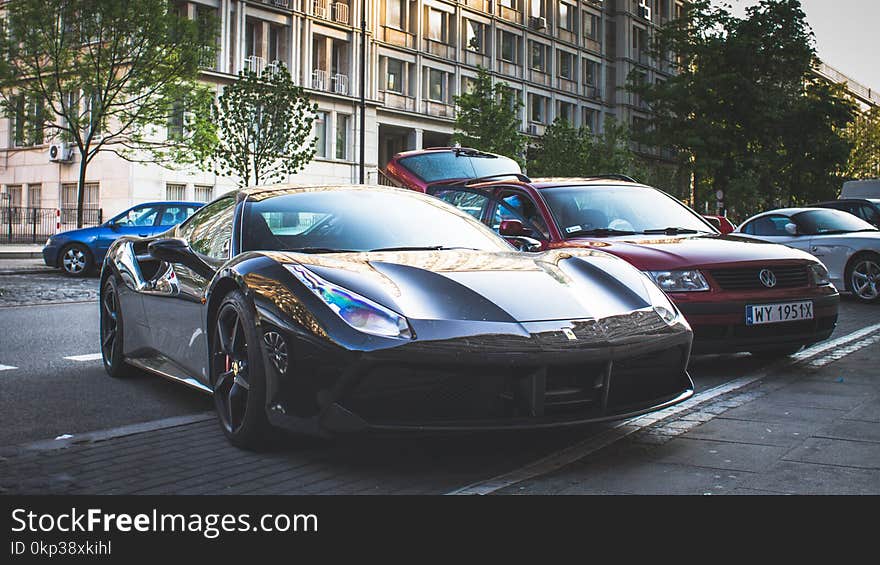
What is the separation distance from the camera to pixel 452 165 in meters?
16.5

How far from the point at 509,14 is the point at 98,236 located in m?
44.2

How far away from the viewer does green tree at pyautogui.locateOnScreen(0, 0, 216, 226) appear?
29078 mm

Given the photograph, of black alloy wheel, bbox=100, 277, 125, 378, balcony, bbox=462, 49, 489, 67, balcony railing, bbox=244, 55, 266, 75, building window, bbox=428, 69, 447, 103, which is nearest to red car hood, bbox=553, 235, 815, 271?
black alloy wheel, bbox=100, 277, 125, 378

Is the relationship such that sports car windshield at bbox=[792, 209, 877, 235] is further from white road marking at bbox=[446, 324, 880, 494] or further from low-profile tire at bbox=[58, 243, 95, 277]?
low-profile tire at bbox=[58, 243, 95, 277]

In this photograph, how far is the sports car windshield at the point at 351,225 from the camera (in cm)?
534

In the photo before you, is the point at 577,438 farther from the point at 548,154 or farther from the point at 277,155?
the point at 548,154

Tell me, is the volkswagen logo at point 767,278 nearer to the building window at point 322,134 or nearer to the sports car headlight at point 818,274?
the sports car headlight at point 818,274

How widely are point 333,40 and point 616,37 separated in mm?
29370

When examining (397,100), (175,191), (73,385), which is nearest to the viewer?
(73,385)

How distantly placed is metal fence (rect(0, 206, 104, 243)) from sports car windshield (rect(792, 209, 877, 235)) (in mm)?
29938

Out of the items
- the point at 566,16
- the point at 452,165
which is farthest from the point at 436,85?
the point at 452,165

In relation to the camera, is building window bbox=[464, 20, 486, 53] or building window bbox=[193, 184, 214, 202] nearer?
building window bbox=[193, 184, 214, 202]

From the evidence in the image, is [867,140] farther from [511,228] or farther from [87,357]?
[87,357]
